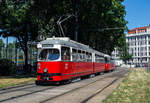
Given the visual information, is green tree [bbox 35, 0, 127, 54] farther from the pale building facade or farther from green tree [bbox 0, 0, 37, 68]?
the pale building facade

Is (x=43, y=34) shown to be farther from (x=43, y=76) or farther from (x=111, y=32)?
(x=111, y=32)

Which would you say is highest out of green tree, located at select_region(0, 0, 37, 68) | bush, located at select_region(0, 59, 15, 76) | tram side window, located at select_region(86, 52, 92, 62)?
green tree, located at select_region(0, 0, 37, 68)

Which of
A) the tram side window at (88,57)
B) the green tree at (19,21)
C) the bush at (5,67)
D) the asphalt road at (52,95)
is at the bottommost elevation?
the asphalt road at (52,95)

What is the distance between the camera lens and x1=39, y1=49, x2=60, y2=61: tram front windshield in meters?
15.5

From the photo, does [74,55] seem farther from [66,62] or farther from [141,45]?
[141,45]

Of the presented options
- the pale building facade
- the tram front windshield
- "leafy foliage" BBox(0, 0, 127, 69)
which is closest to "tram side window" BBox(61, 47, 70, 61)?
the tram front windshield

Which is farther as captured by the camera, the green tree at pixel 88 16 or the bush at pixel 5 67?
the green tree at pixel 88 16

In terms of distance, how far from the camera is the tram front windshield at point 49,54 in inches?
610

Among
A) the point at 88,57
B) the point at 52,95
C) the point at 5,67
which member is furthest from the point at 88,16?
the point at 52,95

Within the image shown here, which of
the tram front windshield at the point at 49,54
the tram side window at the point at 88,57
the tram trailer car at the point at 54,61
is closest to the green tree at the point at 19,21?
the tram side window at the point at 88,57

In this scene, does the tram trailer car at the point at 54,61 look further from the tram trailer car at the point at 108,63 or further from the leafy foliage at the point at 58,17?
the tram trailer car at the point at 108,63

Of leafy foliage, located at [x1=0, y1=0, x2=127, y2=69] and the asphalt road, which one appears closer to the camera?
the asphalt road

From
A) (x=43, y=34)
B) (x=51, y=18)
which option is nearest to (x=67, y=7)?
(x=51, y=18)

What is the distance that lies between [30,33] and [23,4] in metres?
9.36
